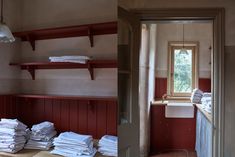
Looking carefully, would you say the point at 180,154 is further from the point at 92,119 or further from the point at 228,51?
the point at 228,51

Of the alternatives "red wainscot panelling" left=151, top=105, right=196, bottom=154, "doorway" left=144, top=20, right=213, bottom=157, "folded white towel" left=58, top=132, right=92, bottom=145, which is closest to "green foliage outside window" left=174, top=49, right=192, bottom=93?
"doorway" left=144, top=20, right=213, bottom=157

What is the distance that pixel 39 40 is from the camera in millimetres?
805

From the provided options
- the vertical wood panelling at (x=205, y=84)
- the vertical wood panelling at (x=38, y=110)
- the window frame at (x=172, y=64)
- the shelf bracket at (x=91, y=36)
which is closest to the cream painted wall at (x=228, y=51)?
the window frame at (x=172, y=64)

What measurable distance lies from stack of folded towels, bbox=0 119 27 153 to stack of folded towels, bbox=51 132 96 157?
5.3 inches

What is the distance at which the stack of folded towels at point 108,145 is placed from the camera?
62 centimetres

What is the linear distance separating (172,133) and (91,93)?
322mm

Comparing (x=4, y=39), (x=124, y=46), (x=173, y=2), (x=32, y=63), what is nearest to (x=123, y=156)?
(x=124, y=46)

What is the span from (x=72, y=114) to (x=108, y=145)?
178 mm

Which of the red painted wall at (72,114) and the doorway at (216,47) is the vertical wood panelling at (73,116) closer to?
the red painted wall at (72,114)

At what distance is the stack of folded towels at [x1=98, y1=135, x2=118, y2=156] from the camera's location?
0.62 metres

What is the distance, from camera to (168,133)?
73 cm

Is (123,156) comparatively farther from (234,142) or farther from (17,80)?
(17,80)

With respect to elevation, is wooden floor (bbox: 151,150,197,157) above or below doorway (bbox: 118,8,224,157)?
below

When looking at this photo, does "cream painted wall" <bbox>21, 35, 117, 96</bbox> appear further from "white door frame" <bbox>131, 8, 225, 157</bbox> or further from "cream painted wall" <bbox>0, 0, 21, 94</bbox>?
"white door frame" <bbox>131, 8, 225, 157</bbox>
